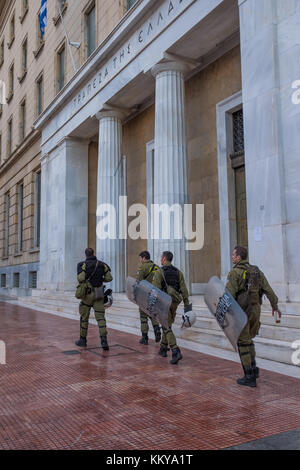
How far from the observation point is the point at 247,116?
8.17m

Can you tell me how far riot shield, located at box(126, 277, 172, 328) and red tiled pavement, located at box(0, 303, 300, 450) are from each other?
0.73 meters

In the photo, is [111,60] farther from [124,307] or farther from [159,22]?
[124,307]

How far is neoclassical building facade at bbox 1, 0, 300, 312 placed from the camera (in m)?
7.55

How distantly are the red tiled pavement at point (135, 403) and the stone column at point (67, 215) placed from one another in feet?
35.3

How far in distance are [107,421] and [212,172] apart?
31.2 feet

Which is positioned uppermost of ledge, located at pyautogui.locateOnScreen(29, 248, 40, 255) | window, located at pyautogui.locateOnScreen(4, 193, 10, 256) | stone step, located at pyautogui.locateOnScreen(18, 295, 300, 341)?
window, located at pyautogui.locateOnScreen(4, 193, 10, 256)

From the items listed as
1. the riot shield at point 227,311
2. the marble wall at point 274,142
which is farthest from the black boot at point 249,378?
the marble wall at point 274,142

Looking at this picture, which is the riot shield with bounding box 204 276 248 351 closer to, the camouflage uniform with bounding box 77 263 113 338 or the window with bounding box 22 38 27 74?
the camouflage uniform with bounding box 77 263 113 338

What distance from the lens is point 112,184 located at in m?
14.7

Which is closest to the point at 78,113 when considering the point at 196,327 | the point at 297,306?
the point at 196,327

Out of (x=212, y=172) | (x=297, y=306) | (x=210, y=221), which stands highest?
(x=212, y=172)

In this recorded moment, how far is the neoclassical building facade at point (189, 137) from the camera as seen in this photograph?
24.8 ft

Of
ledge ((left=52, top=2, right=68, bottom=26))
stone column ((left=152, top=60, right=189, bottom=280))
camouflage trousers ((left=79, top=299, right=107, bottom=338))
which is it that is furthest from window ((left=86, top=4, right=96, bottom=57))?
camouflage trousers ((left=79, top=299, right=107, bottom=338))

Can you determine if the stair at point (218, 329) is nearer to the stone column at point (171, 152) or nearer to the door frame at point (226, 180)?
the stone column at point (171, 152)
